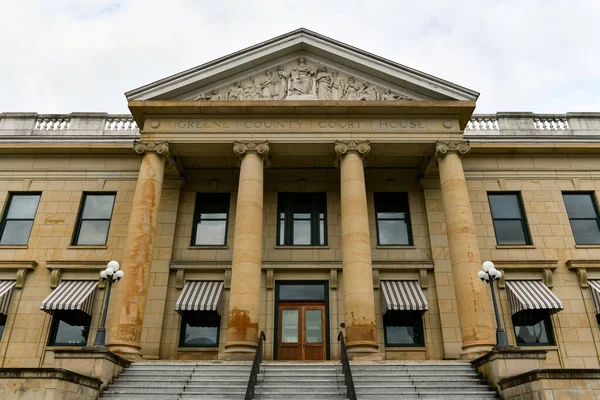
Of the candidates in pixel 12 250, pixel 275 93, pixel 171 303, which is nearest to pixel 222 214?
pixel 171 303

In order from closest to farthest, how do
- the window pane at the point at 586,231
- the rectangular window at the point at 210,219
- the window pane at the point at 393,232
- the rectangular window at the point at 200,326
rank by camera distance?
the rectangular window at the point at 200,326, the window pane at the point at 586,231, the window pane at the point at 393,232, the rectangular window at the point at 210,219

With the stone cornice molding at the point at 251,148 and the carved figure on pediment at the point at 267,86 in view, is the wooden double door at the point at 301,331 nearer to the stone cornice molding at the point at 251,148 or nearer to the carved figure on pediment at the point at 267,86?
the stone cornice molding at the point at 251,148

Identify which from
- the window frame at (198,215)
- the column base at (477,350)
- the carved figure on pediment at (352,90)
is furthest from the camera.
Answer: the window frame at (198,215)

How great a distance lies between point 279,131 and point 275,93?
199cm

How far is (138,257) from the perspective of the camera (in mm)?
17516

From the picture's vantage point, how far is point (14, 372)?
1150 cm

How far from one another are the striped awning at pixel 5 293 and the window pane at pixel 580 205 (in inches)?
1007

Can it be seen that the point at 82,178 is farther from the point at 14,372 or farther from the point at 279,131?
the point at 14,372

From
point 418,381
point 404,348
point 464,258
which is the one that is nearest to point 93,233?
point 404,348

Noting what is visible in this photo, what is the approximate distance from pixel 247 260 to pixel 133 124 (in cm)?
1117

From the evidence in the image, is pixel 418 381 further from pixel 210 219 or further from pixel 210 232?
pixel 210 219

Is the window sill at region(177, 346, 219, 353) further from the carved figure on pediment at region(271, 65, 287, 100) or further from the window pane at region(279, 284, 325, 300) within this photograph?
the carved figure on pediment at region(271, 65, 287, 100)

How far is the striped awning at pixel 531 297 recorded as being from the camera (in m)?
18.8

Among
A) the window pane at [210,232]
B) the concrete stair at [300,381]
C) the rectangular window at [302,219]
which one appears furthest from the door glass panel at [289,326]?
the concrete stair at [300,381]
